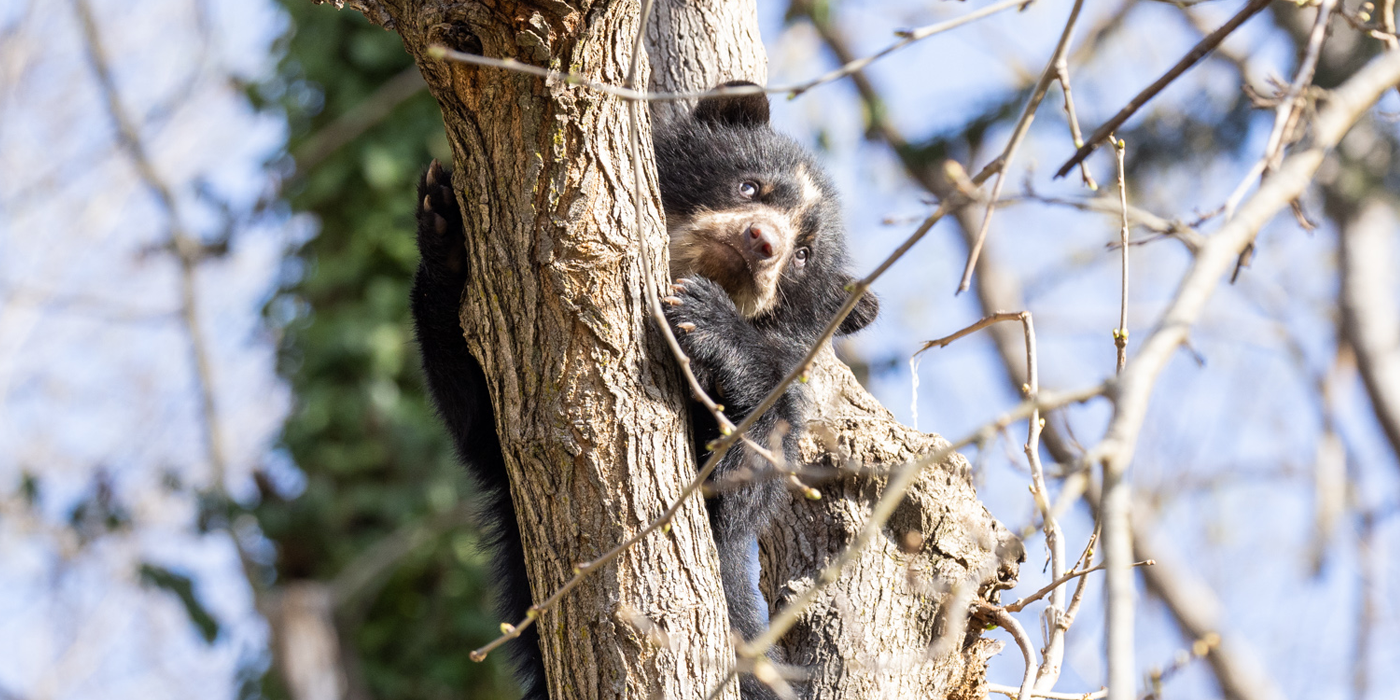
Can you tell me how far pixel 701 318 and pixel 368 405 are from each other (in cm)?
500

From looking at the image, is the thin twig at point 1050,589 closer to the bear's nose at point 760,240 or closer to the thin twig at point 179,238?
the bear's nose at point 760,240

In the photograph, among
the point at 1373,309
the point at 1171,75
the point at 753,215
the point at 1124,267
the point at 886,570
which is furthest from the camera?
the point at 1373,309

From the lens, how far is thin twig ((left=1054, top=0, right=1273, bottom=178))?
2299 millimetres

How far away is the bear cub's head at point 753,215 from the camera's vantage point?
158 inches

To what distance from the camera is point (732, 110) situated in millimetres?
4449

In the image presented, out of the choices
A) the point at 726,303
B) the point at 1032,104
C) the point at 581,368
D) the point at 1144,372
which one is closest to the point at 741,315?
the point at 726,303

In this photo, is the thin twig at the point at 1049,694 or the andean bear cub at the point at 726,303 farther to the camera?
the andean bear cub at the point at 726,303

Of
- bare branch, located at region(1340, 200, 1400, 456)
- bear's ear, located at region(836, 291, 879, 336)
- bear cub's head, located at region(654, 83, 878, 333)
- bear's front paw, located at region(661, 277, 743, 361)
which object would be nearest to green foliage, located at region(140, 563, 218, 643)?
bear cub's head, located at region(654, 83, 878, 333)

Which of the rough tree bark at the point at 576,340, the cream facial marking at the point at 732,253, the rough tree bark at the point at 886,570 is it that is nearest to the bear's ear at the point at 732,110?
the cream facial marking at the point at 732,253

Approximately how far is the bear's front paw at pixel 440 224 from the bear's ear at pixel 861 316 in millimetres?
1751

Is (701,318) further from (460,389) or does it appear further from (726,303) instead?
(460,389)

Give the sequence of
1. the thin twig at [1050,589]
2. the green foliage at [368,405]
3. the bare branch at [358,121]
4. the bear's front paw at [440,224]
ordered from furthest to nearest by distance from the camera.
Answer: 1. the green foliage at [368,405]
2. the bare branch at [358,121]
3. the bear's front paw at [440,224]
4. the thin twig at [1050,589]

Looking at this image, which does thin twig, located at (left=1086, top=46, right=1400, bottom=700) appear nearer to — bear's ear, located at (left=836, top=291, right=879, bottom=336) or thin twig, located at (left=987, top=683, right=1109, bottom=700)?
thin twig, located at (left=987, top=683, right=1109, bottom=700)

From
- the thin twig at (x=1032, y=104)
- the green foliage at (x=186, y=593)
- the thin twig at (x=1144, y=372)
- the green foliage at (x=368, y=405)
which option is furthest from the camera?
the green foliage at (x=368, y=405)
